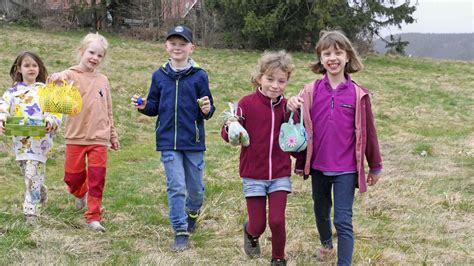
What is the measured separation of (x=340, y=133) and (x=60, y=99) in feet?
7.98

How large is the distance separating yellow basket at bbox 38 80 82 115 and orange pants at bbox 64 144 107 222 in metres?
0.50

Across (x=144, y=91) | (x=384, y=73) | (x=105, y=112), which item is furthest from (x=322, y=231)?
(x=384, y=73)

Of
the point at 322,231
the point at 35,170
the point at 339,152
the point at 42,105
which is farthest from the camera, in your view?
the point at 35,170

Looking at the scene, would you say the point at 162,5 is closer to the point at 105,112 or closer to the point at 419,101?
the point at 419,101

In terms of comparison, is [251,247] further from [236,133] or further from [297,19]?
[297,19]

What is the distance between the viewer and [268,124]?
409 centimetres

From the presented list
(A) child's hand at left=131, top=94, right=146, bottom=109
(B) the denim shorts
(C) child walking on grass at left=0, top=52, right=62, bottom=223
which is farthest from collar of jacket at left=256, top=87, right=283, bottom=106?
(C) child walking on grass at left=0, top=52, right=62, bottom=223

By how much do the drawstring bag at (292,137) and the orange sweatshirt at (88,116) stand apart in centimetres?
205

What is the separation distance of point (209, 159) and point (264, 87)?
5.12 meters

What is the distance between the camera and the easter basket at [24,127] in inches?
191

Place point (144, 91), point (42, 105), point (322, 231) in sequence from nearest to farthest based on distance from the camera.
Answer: point (322, 231)
point (42, 105)
point (144, 91)

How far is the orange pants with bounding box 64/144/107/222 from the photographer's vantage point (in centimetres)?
512

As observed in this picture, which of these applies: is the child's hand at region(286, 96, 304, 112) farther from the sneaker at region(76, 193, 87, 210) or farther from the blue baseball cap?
the sneaker at region(76, 193, 87, 210)

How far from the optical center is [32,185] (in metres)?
5.15
